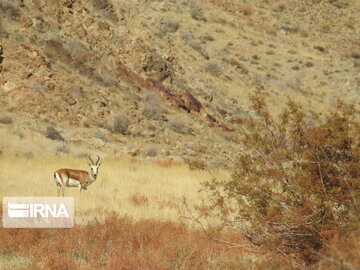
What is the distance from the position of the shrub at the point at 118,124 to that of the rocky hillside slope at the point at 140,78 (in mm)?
61

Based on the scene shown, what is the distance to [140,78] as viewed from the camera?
30344mm

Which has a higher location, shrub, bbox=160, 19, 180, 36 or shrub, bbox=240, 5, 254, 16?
shrub, bbox=240, 5, 254, 16

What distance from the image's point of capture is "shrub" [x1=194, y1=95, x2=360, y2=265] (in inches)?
236

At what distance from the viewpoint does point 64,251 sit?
293 inches

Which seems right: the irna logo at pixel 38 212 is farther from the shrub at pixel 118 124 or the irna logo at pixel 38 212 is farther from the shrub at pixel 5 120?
the shrub at pixel 118 124

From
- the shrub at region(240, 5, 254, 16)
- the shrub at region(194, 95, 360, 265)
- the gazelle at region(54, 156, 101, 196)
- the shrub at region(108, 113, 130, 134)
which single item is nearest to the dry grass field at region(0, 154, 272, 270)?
the gazelle at region(54, 156, 101, 196)

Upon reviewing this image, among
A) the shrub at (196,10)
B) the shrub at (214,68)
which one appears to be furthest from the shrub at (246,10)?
the shrub at (214,68)

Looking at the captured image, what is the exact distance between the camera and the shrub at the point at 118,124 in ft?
80.3

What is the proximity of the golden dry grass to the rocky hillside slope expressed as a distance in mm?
2036

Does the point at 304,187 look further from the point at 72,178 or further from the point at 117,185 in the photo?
the point at 117,185

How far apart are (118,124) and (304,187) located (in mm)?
18835

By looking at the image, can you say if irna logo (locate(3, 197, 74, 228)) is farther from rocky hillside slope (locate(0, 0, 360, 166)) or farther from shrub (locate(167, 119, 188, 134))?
shrub (locate(167, 119, 188, 134))

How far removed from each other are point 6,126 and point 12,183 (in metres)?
7.55

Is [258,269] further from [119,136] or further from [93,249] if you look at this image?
[119,136]
